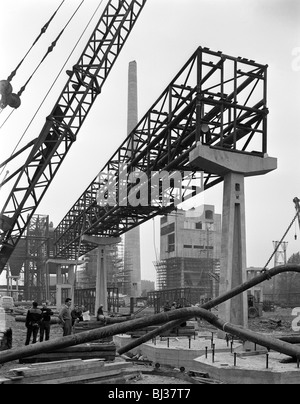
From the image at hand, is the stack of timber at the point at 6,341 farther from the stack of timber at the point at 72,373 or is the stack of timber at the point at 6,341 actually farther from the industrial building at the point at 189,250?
the industrial building at the point at 189,250

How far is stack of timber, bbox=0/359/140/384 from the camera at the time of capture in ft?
30.2

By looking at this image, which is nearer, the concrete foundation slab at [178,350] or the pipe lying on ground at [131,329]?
the pipe lying on ground at [131,329]

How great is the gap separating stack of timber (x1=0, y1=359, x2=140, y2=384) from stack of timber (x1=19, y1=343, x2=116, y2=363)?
44.3 inches

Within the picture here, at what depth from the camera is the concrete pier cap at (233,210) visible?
18062mm

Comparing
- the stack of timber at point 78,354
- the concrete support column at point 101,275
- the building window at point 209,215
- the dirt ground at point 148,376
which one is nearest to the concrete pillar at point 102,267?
the concrete support column at point 101,275

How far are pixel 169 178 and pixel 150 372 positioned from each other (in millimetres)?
15040

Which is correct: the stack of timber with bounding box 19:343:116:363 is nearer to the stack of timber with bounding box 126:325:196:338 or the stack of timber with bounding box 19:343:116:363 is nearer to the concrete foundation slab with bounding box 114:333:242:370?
the concrete foundation slab with bounding box 114:333:242:370

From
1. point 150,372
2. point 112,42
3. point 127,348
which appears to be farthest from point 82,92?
point 150,372

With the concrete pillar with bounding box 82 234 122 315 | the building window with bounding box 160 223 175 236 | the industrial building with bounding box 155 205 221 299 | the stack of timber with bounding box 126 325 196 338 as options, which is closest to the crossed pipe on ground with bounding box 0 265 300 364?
the stack of timber with bounding box 126 325 196 338

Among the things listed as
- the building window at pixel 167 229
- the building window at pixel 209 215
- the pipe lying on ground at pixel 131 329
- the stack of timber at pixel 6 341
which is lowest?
the stack of timber at pixel 6 341

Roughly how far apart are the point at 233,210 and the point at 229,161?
196 cm

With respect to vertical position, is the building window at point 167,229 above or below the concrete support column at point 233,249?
above

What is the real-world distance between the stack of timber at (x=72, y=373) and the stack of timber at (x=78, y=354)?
1.13 m

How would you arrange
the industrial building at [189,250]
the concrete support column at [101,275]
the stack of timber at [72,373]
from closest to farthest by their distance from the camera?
1. the stack of timber at [72,373]
2. the concrete support column at [101,275]
3. the industrial building at [189,250]
